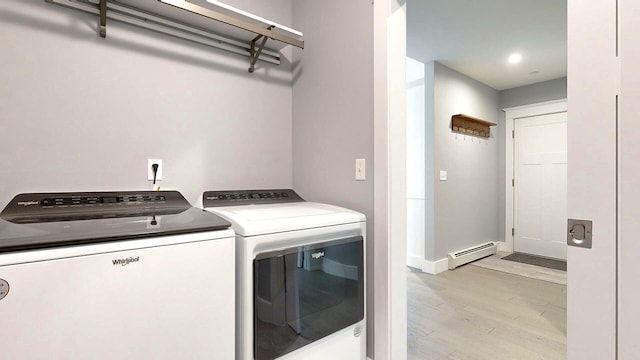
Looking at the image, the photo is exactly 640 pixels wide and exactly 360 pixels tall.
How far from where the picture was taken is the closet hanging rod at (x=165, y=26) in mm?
1362

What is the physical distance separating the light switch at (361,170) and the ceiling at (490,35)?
5.41 ft

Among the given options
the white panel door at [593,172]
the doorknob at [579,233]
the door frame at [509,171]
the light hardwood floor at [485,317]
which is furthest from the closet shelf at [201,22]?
the door frame at [509,171]

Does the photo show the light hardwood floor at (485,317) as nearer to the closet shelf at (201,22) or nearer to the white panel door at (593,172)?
the white panel door at (593,172)

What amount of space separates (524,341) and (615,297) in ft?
5.23

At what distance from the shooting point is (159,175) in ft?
5.09

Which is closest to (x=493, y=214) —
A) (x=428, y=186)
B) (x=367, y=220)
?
(x=428, y=186)

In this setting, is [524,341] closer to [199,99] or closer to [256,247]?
[256,247]

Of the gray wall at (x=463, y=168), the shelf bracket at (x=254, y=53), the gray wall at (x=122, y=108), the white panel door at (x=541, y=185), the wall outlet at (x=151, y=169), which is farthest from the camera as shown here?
the white panel door at (x=541, y=185)

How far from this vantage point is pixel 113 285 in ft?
2.81

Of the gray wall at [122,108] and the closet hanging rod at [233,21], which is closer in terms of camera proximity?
the gray wall at [122,108]

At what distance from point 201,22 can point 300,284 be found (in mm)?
1471

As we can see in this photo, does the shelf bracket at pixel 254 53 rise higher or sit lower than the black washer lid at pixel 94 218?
higher

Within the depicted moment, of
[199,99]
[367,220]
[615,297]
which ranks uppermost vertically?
[199,99]

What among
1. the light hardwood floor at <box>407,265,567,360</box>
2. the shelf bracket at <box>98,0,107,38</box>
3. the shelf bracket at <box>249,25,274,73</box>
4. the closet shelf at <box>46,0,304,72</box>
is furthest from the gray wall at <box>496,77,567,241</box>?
the shelf bracket at <box>98,0,107,38</box>
